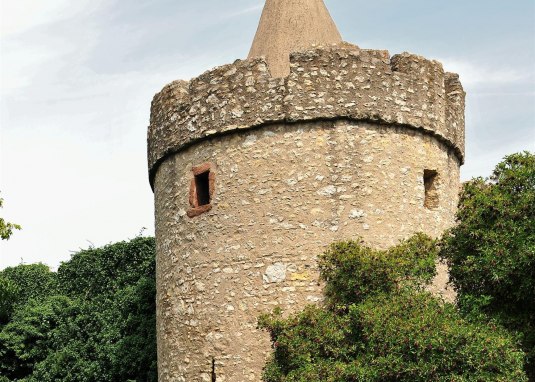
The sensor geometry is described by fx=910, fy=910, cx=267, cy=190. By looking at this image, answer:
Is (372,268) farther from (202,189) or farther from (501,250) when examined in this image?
(202,189)

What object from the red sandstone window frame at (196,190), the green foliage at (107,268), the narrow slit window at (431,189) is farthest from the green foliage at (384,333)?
the green foliage at (107,268)

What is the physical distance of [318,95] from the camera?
11.8 metres

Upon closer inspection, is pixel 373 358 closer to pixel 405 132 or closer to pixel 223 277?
pixel 223 277

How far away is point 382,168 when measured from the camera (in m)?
11.8

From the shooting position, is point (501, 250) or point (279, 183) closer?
point (501, 250)

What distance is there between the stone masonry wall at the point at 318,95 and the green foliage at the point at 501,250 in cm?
202

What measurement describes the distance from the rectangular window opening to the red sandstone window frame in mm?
24

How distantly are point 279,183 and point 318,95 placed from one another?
4.13 feet

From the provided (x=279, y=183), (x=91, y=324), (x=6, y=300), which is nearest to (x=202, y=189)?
(x=279, y=183)

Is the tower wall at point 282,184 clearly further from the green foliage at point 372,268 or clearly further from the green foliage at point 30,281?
the green foliage at point 30,281

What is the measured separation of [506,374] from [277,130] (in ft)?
14.3

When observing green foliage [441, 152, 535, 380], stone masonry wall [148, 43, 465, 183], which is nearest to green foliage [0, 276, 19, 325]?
stone masonry wall [148, 43, 465, 183]

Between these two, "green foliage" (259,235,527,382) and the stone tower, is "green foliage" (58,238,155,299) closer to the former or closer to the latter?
the stone tower

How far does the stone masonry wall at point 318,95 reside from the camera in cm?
1182
